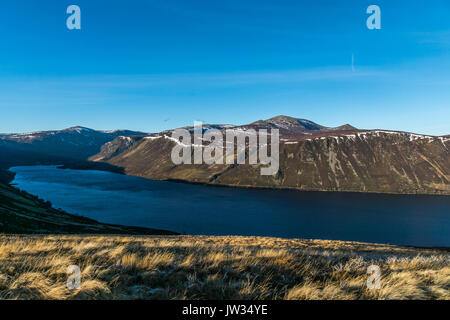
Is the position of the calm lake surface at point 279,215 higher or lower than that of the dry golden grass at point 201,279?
lower

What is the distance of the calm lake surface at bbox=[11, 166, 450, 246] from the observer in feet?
311

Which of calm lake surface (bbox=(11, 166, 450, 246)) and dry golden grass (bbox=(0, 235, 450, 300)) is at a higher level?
dry golden grass (bbox=(0, 235, 450, 300))

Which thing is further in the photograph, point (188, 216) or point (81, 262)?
point (188, 216)

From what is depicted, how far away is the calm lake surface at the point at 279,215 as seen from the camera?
311 ft

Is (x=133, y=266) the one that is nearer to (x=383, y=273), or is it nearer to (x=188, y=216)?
(x=383, y=273)

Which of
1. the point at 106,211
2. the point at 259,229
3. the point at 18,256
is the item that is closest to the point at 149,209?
the point at 106,211

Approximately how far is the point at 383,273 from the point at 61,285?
10797 mm

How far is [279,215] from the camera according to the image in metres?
123

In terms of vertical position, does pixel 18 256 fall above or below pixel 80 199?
above

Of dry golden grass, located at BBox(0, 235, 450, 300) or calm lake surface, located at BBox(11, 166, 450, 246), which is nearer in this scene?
dry golden grass, located at BBox(0, 235, 450, 300)

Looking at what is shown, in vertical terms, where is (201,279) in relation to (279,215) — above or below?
above

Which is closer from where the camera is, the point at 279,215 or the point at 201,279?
the point at 201,279
